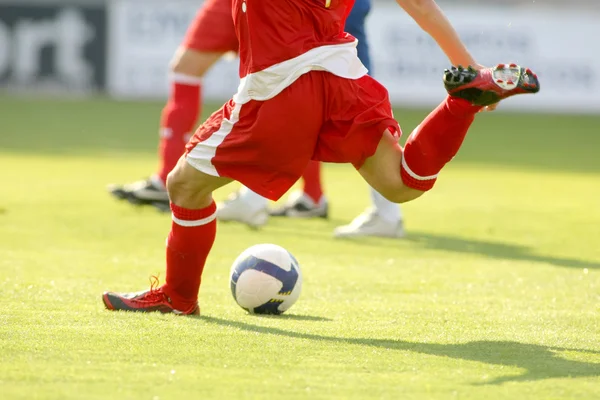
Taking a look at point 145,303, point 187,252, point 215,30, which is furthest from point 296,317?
point 215,30

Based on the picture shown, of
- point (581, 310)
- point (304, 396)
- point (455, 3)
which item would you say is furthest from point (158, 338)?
point (455, 3)

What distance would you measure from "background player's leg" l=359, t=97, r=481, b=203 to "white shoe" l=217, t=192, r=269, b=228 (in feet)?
10.8

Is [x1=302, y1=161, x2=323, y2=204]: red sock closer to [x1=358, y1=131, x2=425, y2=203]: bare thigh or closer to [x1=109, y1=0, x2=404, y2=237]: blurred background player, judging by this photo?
[x1=109, y1=0, x2=404, y2=237]: blurred background player

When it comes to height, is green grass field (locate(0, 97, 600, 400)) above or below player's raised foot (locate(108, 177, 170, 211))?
above

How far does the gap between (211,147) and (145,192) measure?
3.93m

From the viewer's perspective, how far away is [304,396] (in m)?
3.36

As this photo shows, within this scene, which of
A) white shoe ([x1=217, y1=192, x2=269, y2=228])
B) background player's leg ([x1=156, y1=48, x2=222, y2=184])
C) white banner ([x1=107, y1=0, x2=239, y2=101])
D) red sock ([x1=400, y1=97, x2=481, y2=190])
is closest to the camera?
red sock ([x1=400, y1=97, x2=481, y2=190])

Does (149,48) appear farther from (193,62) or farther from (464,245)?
(464,245)

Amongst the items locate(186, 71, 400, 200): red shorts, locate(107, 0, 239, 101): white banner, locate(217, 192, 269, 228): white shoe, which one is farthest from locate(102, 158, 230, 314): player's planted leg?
locate(107, 0, 239, 101): white banner

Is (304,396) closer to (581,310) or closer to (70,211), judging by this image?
(581,310)

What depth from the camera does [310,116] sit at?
430 cm

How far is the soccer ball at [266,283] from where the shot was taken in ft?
15.8

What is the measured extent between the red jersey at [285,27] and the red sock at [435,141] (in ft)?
1.52

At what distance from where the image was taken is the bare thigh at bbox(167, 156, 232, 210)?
4477mm
